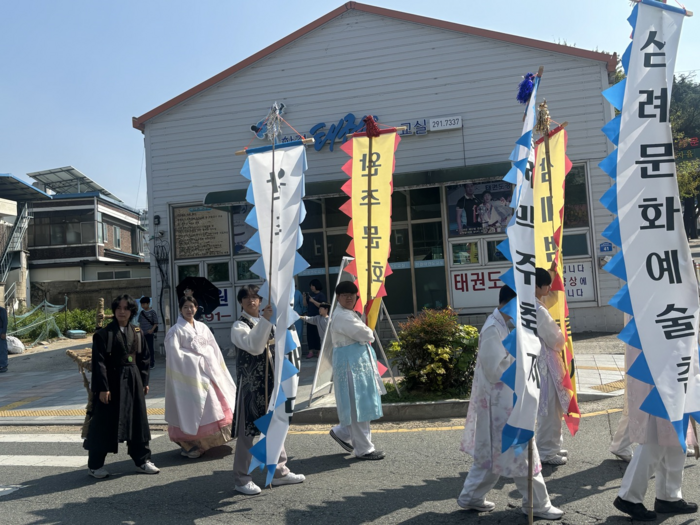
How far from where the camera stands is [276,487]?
511 centimetres

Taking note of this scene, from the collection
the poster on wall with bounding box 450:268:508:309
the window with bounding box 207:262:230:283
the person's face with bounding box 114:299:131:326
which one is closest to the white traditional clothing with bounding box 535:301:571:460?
the person's face with bounding box 114:299:131:326

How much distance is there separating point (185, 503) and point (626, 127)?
14.1 feet

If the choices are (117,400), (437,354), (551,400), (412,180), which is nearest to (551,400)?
(551,400)

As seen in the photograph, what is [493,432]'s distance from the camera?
4.12 m

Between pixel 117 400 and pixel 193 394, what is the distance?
73cm

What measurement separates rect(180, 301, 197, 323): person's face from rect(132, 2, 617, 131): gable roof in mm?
10327

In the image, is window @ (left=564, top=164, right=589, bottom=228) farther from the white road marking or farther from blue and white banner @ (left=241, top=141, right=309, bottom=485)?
the white road marking

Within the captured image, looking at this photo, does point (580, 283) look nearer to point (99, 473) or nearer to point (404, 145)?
point (404, 145)

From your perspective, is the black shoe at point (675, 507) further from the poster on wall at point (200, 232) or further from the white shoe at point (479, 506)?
the poster on wall at point (200, 232)

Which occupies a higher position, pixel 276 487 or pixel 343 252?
pixel 343 252

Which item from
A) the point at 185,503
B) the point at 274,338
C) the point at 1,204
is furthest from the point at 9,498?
the point at 1,204

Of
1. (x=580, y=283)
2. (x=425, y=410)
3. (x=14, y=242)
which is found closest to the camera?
(x=425, y=410)

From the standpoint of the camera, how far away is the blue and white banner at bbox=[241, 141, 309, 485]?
4.65 m

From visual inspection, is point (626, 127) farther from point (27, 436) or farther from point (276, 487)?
point (27, 436)
